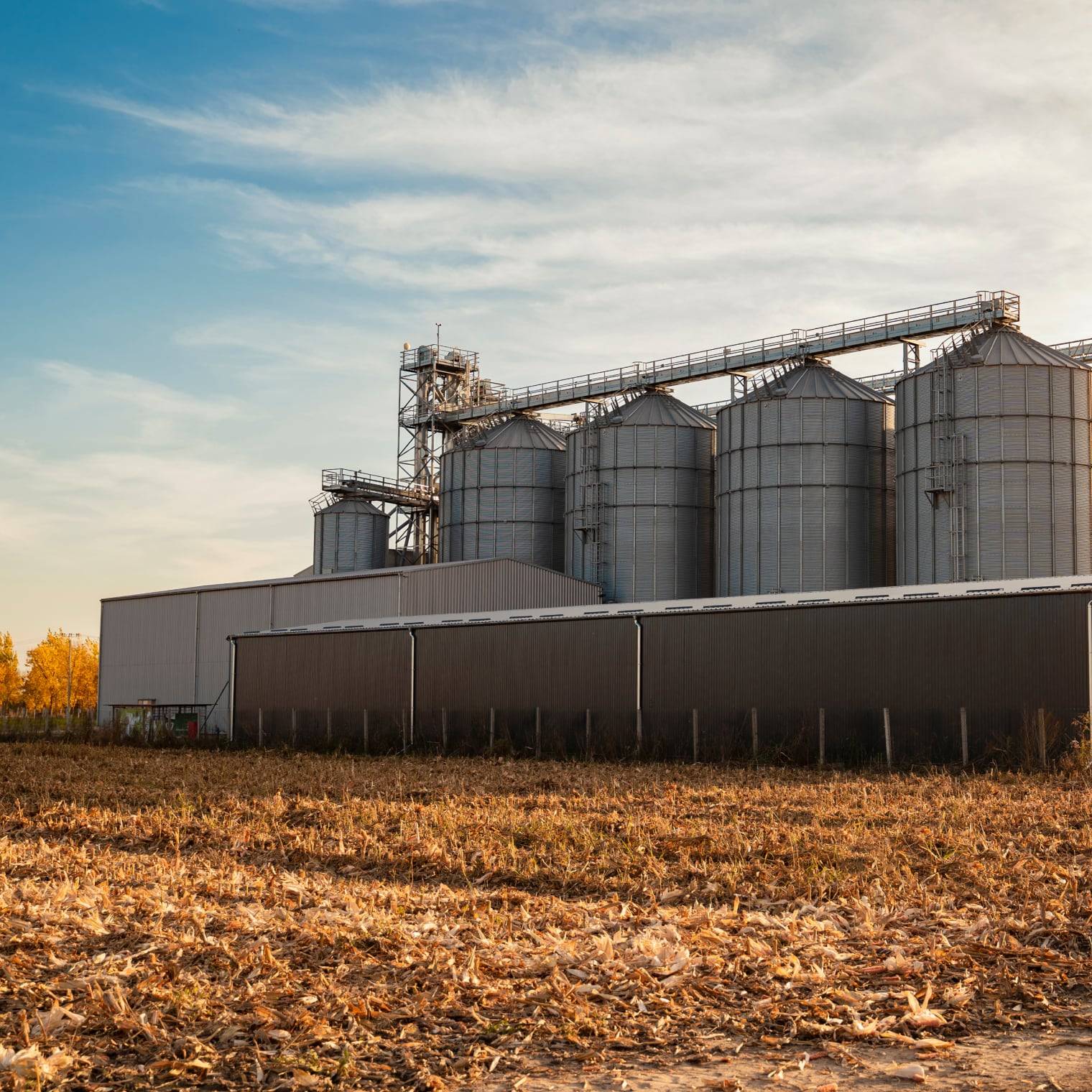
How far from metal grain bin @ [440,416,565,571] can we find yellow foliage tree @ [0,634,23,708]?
5403 centimetres

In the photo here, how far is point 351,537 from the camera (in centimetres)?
7444

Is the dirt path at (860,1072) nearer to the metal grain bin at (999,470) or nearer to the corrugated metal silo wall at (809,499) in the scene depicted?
the metal grain bin at (999,470)

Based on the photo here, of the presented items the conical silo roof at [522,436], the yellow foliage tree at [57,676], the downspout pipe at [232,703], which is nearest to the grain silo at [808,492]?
the conical silo roof at [522,436]

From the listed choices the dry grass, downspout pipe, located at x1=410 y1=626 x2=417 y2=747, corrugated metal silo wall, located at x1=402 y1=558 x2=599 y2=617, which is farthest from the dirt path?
corrugated metal silo wall, located at x1=402 y1=558 x2=599 y2=617

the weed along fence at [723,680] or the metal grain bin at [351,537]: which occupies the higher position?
the metal grain bin at [351,537]

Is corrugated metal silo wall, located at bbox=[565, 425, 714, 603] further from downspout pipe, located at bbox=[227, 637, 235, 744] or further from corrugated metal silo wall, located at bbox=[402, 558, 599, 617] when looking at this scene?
downspout pipe, located at bbox=[227, 637, 235, 744]

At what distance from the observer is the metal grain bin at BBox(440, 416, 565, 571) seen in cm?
Result: 6475

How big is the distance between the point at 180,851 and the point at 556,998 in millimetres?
9684

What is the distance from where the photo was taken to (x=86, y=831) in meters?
19.8

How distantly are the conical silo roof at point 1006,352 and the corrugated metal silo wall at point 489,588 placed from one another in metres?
16.4

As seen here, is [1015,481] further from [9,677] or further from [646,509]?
[9,677]

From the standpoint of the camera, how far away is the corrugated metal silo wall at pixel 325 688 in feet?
141

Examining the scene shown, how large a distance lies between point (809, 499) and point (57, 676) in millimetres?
75554

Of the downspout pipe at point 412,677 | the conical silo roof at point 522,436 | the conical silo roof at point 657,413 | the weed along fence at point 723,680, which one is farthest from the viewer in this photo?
the conical silo roof at point 522,436
